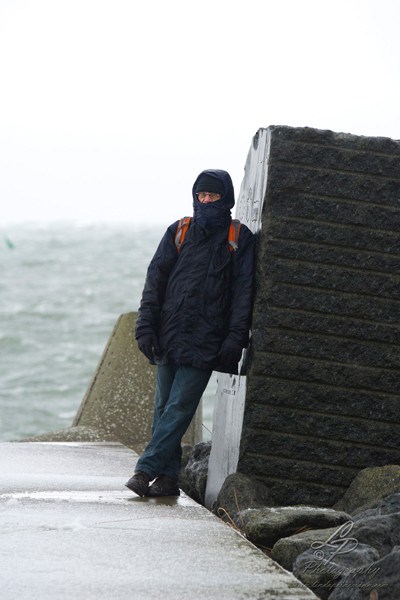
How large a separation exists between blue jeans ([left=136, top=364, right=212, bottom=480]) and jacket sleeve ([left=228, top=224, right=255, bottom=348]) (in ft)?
0.91

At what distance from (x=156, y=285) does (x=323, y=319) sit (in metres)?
0.99

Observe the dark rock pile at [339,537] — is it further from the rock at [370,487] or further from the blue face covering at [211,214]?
the blue face covering at [211,214]

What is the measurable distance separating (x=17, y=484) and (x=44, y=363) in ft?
104

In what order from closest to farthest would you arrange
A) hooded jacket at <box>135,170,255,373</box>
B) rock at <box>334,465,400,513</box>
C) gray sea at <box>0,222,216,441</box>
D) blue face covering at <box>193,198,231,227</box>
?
1. rock at <box>334,465,400,513</box>
2. hooded jacket at <box>135,170,255,373</box>
3. blue face covering at <box>193,198,231,227</box>
4. gray sea at <box>0,222,216,441</box>

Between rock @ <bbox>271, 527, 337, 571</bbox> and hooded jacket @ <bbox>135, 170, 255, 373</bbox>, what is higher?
hooded jacket @ <bbox>135, 170, 255, 373</bbox>

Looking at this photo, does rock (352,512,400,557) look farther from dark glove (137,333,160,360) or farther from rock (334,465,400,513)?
dark glove (137,333,160,360)

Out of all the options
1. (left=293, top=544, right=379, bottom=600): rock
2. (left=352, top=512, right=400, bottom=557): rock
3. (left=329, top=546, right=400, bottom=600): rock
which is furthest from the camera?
(left=352, top=512, right=400, bottom=557): rock

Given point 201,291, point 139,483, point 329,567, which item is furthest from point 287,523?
point 201,291

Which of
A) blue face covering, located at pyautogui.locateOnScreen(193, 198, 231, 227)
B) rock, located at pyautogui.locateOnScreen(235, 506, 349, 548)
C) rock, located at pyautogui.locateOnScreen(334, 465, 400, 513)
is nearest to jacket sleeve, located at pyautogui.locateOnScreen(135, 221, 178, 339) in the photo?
blue face covering, located at pyautogui.locateOnScreen(193, 198, 231, 227)

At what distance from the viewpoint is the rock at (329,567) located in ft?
10.3

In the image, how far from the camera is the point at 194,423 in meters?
8.09

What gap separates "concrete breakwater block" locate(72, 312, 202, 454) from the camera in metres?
7.73

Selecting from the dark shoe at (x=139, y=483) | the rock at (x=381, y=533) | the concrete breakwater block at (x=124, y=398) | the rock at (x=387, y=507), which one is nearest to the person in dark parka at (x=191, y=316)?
the dark shoe at (x=139, y=483)

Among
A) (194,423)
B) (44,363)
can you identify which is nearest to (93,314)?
(44,363)
